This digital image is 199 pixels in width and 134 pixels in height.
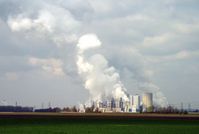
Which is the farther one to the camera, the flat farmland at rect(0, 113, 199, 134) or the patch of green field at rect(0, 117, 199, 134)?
the flat farmland at rect(0, 113, 199, 134)

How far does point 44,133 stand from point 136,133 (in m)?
10.8

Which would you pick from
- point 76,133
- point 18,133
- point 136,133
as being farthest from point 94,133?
point 18,133

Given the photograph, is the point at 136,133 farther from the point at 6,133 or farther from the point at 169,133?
the point at 6,133

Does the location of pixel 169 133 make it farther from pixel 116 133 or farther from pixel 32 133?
pixel 32 133

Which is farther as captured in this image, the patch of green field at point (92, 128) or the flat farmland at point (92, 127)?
the flat farmland at point (92, 127)

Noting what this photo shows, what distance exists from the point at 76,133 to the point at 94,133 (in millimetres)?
2094

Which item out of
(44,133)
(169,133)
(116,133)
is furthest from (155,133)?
(44,133)

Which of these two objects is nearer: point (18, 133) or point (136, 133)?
point (18, 133)

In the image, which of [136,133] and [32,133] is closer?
[32,133]

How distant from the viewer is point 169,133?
47.9m

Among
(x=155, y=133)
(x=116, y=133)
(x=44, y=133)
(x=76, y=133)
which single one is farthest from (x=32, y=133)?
(x=155, y=133)

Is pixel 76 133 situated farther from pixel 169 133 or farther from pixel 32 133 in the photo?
pixel 169 133

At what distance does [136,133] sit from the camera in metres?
47.7

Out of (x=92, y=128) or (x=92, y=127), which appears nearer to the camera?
(x=92, y=128)
